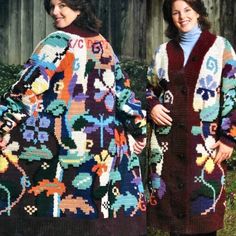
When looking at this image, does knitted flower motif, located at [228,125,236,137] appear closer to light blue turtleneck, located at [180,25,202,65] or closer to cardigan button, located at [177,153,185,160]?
cardigan button, located at [177,153,185,160]

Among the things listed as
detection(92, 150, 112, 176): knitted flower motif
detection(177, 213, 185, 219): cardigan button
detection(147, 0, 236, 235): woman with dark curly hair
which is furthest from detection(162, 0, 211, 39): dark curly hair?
detection(177, 213, 185, 219): cardigan button

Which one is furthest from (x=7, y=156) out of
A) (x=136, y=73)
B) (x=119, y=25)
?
(x=119, y=25)

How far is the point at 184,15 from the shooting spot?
490cm

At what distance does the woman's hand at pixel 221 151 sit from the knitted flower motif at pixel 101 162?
26.3 inches

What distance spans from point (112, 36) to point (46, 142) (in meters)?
5.56

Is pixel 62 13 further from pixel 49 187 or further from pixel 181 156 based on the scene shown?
pixel 181 156

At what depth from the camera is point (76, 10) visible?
4578mm

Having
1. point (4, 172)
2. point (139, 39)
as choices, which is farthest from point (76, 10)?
point (139, 39)

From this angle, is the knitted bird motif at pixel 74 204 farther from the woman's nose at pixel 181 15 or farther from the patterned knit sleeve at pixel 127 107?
the woman's nose at pixel 181 15

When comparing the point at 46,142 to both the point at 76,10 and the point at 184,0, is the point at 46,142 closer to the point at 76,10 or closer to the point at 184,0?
the point at 76,10

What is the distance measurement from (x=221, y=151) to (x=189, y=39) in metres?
0.67

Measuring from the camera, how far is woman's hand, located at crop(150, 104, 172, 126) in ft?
16.1

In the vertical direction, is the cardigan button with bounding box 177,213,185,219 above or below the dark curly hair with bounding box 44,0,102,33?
below

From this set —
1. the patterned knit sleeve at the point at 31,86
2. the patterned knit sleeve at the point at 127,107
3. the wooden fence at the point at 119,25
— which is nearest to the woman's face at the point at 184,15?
the patterned knit sleeve at the point at 127,107
